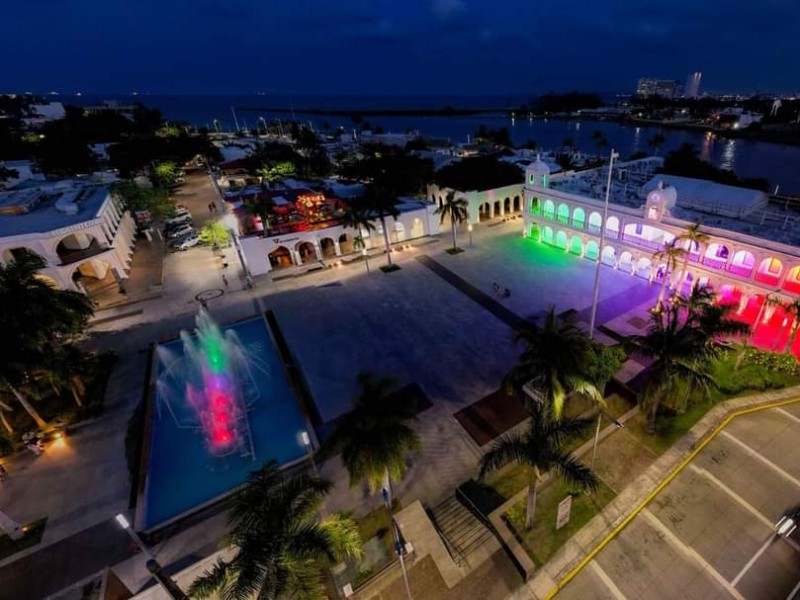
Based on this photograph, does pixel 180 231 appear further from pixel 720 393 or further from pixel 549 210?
pixel 720 393

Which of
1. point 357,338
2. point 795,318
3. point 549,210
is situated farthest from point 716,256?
point 357,338

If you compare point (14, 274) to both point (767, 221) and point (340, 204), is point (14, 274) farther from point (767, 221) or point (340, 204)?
point (767, 221)

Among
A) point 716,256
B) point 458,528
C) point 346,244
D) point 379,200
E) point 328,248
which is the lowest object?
point 458,528

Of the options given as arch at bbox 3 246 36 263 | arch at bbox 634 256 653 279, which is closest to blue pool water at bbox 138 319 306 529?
arch at bbox 3 246 36 263

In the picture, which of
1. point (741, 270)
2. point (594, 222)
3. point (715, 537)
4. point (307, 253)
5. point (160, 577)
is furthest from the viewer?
point (307, 253)

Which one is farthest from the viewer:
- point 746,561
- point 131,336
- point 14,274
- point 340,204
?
point 340,204

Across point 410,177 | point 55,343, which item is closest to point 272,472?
point 55,343
